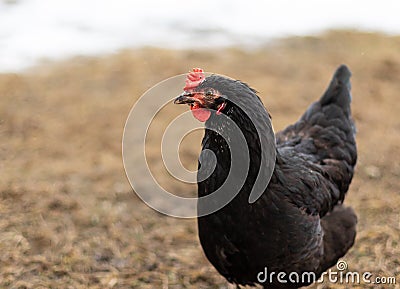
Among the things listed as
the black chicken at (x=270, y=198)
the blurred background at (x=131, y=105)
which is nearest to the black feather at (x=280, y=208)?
the black chicken at (x=270, y=198)

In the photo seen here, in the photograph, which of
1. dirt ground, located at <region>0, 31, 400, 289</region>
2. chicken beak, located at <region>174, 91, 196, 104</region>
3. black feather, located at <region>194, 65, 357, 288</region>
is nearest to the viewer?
chicken beak, located at <region>174, 91, 196, 104</region>

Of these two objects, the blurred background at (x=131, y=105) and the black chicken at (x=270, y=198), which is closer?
the black chicken at (x=270, y=198)

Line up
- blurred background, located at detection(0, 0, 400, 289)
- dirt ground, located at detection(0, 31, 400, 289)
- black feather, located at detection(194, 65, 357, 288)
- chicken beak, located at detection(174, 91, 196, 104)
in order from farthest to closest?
blurred background, located at detection(0, 0, 400, 289), dirt ground, located at detection(0, 31, 400, 289), black feather, located at detection(194, 65, 357, 288), chicken beak, located at detection(174, 91, 196, 104)

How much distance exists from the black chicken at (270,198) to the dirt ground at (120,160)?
0.85 m

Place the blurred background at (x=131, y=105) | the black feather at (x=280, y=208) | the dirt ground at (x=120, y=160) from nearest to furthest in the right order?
the black feather at (x=280, y=208) → the dirt ground at (x=120, y=160) → the blurred background at (x=131, y=105)

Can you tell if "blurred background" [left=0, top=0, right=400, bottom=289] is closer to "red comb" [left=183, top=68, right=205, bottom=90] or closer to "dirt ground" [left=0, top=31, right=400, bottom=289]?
"dirt ground" [left=0, top=31, right=400, bottom=289]

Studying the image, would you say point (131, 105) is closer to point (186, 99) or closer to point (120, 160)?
point (120, 160)

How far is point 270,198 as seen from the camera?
9.69 ft

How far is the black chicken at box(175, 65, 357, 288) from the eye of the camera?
108 inches

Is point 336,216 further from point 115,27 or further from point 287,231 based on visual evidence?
point 115,27

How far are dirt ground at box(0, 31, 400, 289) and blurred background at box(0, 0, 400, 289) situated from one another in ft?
0.05

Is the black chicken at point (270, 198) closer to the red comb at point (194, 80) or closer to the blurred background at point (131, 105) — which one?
the red comb at point (194, 80)

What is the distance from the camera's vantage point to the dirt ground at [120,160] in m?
4.18

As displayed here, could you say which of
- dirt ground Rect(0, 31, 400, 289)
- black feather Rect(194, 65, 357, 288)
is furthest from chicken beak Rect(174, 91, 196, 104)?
dirt ground Rect(0, 31, 400, 289)
